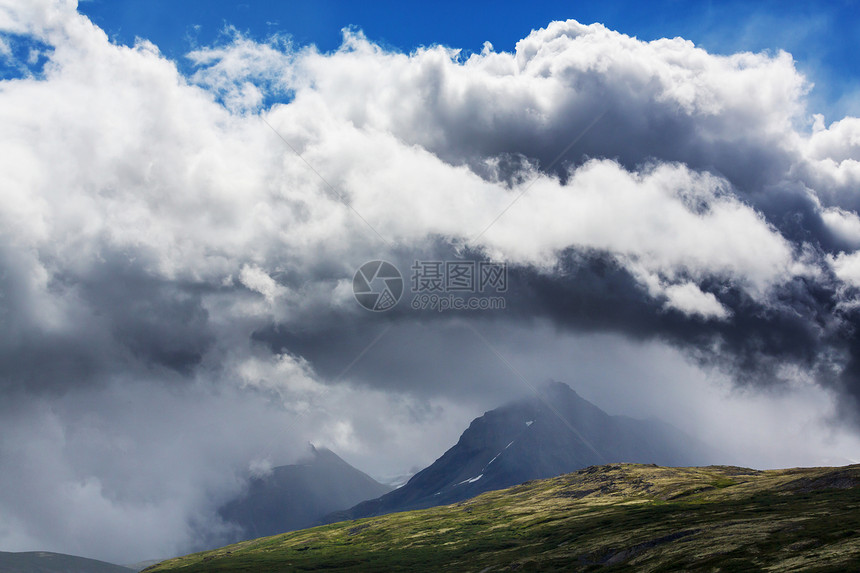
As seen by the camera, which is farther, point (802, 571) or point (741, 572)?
point (741, 572)

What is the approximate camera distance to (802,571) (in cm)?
17700

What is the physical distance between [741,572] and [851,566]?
102 ft

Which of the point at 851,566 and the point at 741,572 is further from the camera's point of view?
the point at 741,572

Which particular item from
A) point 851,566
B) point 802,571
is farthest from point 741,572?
point 851,566

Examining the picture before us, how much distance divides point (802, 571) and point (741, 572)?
19.6 m

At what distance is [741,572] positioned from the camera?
193 m

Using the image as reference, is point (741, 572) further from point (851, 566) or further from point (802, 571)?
point (851, 566)

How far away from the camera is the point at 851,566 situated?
557 ft

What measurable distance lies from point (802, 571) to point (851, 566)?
39.6 feet
